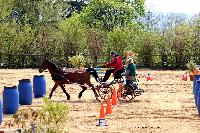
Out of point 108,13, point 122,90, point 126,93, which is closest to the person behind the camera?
point 126,93

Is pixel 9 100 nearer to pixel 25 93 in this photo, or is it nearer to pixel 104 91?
pixel 25 93

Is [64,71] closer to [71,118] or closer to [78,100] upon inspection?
[78,100]

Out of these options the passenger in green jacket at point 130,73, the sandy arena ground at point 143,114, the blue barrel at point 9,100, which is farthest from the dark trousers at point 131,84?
the blue barrel at point 9,100

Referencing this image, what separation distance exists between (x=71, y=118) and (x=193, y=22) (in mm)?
28687

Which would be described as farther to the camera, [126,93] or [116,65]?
[116,65]

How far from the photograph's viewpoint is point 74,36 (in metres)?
39.6

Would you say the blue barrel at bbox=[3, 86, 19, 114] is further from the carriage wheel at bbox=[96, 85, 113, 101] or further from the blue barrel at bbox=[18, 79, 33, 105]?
the carriage wheel at bbox=[96, 85, 113, 101]

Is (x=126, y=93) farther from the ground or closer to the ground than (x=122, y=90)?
closer to the ground

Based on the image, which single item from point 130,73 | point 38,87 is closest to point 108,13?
point 38,87

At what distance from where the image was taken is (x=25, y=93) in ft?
55.9

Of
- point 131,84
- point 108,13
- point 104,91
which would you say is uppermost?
point 108,13

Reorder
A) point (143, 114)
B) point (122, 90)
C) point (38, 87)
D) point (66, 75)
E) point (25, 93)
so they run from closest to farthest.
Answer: point (143, 114) → point (25, 93) → point (122, 90) → point (66, 75) → point (38, 87)

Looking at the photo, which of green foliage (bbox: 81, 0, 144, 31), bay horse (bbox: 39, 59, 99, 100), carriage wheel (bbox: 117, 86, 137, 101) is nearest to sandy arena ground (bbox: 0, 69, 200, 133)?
carriage wheel (bbox: 117, 86, 137, 101)

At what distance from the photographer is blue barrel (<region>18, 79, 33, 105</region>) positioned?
1705 cm
